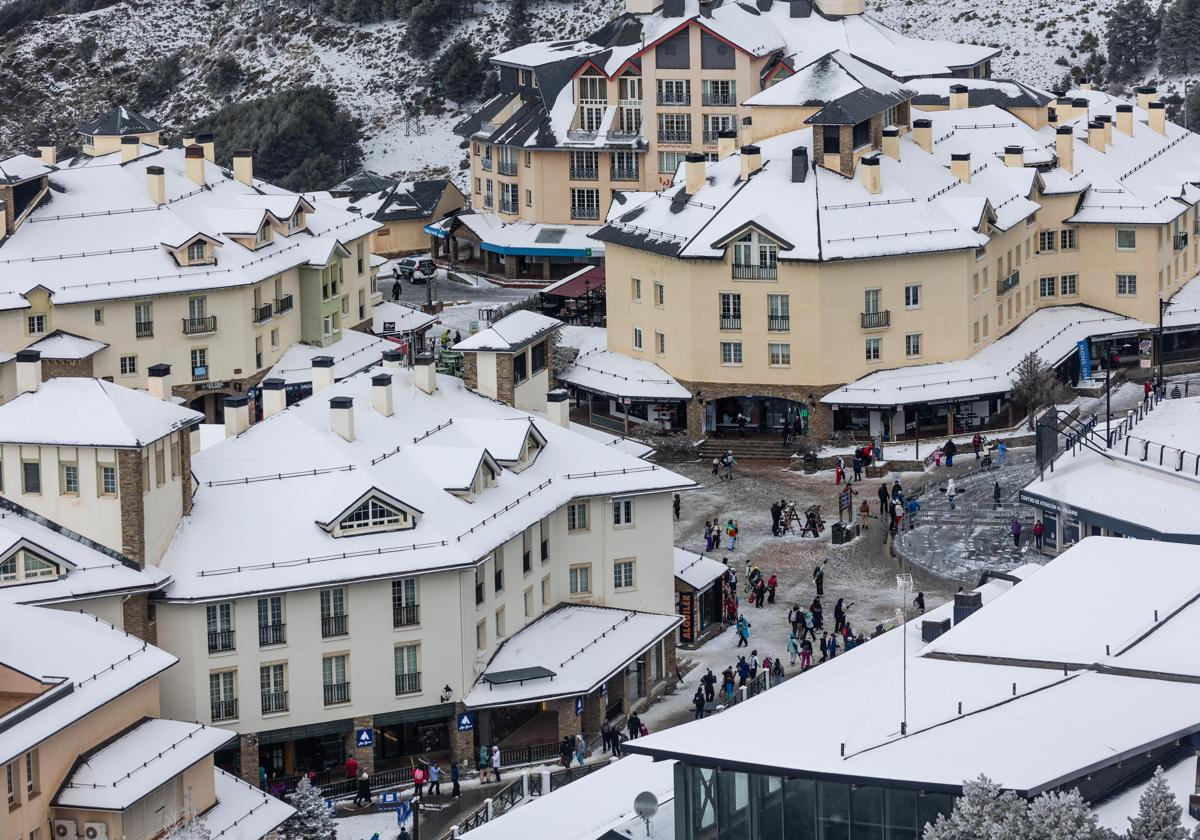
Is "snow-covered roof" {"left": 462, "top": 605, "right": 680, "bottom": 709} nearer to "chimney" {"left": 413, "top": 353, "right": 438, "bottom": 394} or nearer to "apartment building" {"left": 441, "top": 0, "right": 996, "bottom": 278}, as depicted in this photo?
"chimney" {"left": 413, "top": 353, "right": 438, "bottom": 394}

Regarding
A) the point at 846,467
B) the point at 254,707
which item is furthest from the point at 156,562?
the point at 846,467

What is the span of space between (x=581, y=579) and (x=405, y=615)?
32.2 feet

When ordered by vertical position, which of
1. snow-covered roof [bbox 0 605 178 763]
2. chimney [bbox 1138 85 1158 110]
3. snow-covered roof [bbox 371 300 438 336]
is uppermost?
chimney [bbox 1138 85 1158 110]

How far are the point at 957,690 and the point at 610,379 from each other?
58829 mm

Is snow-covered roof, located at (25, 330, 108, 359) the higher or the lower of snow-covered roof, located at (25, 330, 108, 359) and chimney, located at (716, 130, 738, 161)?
the lower

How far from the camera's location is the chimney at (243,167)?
5492 inches

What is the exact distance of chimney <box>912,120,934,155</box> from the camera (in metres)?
134

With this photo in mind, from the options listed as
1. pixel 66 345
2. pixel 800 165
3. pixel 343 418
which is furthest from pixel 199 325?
pixel 343 418

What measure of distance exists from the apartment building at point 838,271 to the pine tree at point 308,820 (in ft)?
162

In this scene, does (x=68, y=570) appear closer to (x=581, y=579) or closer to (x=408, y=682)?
(x=408, y=682)

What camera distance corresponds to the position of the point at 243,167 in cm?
14012

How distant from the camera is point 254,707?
8894 centimetres

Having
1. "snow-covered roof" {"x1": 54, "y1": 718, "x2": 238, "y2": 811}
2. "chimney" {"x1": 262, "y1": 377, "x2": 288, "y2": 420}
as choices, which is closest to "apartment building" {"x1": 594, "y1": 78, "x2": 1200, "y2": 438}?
"chimney" {"x1": 262, "y1": 377, "x2": 288, "y2": 420}

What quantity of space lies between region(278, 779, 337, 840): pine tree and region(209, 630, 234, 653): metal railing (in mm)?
8240
